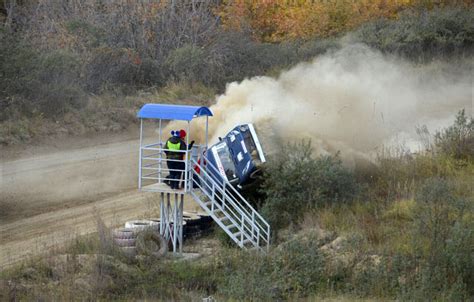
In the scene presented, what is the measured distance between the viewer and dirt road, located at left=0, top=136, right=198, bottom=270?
80.1ft

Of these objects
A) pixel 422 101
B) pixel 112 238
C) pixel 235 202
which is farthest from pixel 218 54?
pixel 112 238

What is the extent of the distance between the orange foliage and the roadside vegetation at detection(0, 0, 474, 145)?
0.05m

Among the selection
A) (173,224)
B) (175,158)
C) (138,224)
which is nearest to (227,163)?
(175,158)

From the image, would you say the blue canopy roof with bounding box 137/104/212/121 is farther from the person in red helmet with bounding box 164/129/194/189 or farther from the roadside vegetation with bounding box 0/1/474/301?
the roadside vegetation with bounding box 0/1/474/301

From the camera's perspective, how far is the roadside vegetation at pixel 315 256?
19.8m

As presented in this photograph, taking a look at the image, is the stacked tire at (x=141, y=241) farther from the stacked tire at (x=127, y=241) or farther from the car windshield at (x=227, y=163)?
the car windshield at (x=227, y=163)

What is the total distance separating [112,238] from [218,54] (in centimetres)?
2079

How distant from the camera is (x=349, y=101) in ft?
108

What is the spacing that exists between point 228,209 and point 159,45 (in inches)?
805

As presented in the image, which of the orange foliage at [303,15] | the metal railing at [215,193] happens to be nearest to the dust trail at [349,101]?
the metal railing at [215,193]

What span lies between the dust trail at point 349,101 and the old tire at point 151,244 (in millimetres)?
4708

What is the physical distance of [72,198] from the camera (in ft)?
93.0

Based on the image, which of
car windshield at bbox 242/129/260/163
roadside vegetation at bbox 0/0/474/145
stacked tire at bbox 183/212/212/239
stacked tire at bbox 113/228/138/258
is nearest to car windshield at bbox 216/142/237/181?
car windshield at bbox 242/129/260/163

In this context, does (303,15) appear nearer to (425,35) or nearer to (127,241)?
(425,35)
